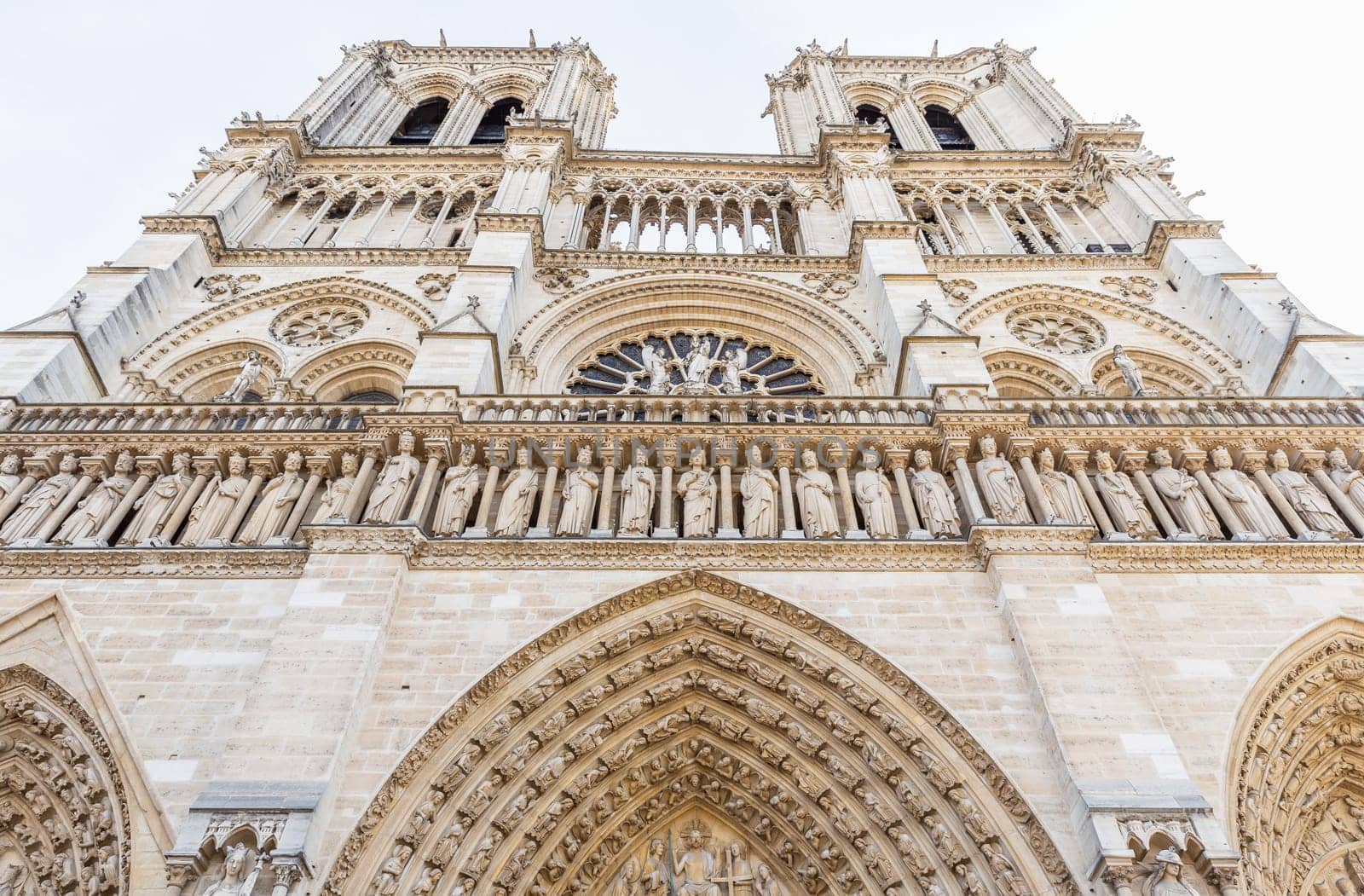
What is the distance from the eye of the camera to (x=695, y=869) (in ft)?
23.1

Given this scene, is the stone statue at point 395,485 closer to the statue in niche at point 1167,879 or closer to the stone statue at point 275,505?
the stone statue at point 275,505

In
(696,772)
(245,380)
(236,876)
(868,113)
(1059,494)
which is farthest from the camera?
(868,113)

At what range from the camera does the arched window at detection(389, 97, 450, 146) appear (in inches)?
814

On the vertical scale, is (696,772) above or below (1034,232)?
below

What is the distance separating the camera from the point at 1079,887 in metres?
5.57

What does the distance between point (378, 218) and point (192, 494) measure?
8251 millimetres

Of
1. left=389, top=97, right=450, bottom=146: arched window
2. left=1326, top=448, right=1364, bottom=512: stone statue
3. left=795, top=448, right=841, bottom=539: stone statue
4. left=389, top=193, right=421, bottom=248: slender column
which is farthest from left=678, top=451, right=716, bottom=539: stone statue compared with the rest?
left=389, top=97, right=450, bottom=146: arched window

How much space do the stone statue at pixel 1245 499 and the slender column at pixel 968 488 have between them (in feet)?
7.40

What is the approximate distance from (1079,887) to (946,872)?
88cm

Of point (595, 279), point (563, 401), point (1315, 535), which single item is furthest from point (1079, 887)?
point (595, 279)

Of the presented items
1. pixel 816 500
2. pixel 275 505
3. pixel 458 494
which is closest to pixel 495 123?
pixel 275 505

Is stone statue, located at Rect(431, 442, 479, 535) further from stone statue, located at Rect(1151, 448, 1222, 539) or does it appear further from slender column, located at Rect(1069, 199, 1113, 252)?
slender column, located at Rect(1069, 199, 1113, 252)

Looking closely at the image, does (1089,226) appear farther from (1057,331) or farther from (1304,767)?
(1304,767)

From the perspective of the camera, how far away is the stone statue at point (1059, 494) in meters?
8.13
